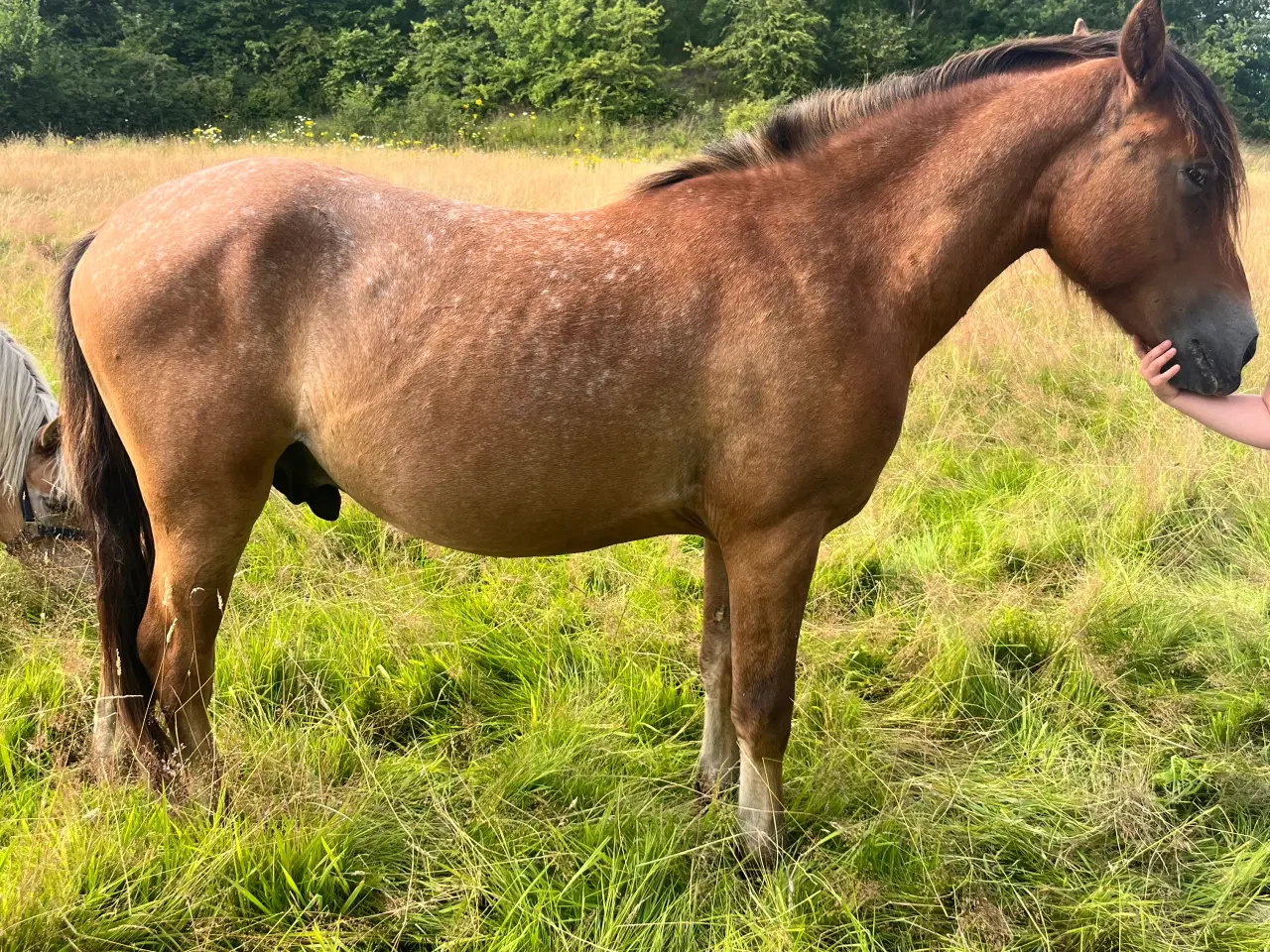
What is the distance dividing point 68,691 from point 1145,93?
12.6 ft

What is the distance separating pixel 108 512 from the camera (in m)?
2.38

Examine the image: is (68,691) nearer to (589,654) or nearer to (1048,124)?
(589,654)

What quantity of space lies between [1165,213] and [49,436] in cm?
372

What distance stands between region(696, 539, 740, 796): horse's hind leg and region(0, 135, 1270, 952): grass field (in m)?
0.12

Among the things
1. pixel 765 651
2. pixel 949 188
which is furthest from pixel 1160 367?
pixel 765 651

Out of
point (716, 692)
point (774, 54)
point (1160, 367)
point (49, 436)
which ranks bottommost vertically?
point (716, 692)

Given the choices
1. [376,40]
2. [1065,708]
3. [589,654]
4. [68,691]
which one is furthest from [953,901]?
[376,40]

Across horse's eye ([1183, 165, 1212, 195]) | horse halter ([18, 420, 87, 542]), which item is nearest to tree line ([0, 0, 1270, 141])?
horse halter ([18, 420, 87, 542])

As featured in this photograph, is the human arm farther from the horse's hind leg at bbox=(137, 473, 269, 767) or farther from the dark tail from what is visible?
the dark tail

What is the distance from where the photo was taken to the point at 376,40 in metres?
26.3

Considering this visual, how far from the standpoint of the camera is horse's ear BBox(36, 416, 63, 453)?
111 inches

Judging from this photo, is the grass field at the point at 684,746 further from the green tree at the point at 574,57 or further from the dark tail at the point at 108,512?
the green tree at the point at 574,57

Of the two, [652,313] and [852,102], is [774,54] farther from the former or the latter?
[652,313]

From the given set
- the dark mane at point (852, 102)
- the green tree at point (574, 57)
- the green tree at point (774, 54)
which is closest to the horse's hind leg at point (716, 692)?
the dark mane at point (852, 102)
